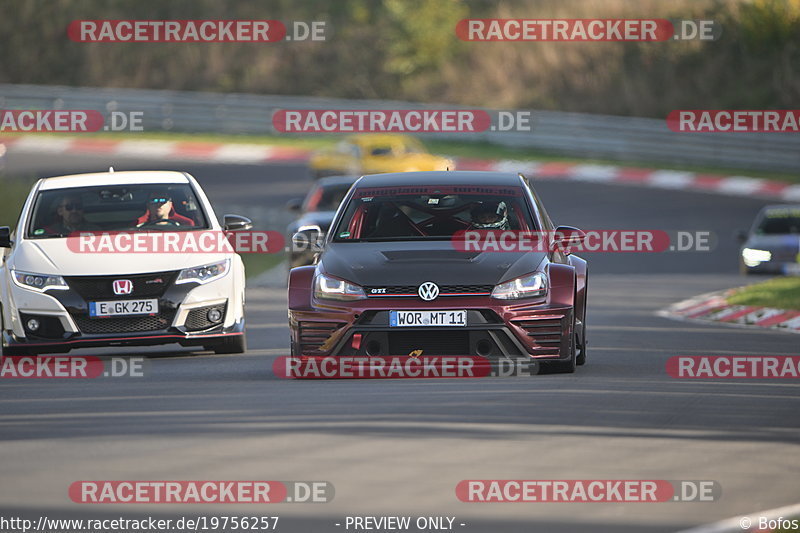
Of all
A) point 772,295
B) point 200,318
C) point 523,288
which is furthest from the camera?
point 772,295

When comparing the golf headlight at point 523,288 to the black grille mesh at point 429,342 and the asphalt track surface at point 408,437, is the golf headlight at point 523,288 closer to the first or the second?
the black grille mesh at point 429,342

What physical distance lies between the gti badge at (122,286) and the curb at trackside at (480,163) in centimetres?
2586

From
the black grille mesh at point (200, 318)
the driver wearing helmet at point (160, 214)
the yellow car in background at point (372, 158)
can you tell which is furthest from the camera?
the yellow car in background at point (372, 158)

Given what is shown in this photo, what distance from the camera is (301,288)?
1155 centimetres

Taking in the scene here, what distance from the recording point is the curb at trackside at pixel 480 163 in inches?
1524

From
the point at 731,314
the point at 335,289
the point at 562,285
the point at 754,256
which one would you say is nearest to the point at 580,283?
the point at 562,285

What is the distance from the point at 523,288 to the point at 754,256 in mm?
17199

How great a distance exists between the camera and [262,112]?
4894 cm

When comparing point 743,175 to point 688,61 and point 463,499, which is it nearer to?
point 688,61

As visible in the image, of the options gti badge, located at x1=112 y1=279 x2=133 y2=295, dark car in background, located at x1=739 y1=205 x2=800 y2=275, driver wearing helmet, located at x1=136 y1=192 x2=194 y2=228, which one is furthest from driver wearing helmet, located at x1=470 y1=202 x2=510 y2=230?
dark car in background, located at x1=739 y1=205 x2=800 y2=275

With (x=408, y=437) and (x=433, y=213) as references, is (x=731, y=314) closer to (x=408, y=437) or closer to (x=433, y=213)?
(x=433, y=213)

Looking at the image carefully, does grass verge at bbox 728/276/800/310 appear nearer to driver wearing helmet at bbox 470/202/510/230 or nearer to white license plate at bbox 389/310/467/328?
driver wearing helmet at bbox 470/202/510/230

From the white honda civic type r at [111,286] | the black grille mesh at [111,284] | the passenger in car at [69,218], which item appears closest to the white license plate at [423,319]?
the white honda civic type r at [111,286]

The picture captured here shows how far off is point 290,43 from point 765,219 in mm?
34168
